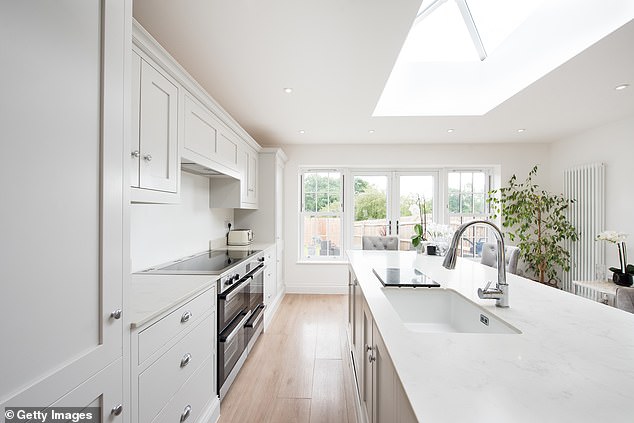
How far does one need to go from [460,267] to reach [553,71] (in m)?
1.78

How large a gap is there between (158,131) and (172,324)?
1.06 metres

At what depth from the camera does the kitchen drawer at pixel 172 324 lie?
1087 millimetres

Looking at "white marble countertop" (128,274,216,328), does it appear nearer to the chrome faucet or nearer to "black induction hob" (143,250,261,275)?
"black induction hob" (143,250,261,275)

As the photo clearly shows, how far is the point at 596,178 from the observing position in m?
3.48

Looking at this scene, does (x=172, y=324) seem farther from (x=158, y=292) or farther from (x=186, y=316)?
(x=158, y=292)

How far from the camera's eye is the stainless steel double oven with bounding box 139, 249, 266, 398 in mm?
1818

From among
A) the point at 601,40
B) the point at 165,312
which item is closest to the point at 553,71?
the point at 601,40

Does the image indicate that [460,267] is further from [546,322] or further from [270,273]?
[270,273]

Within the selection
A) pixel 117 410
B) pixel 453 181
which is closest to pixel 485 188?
pixel 453 181

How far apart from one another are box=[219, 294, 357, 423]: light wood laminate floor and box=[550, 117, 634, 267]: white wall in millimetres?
3551

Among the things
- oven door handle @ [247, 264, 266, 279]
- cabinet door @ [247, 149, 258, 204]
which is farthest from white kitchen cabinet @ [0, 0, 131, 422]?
cabinet door @ [247, 149, 258, 204]

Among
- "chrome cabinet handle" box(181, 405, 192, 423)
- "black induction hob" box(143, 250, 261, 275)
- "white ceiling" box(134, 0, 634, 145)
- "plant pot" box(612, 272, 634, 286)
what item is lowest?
"chrome cabinet handle" box(181, 405, 192, 423)

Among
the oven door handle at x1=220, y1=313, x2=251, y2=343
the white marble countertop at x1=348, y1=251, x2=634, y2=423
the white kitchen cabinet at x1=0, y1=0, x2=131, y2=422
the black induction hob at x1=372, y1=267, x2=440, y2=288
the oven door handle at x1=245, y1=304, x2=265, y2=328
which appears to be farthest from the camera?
the oven door handle at x1=245, y1=304, x2=265, y2=328

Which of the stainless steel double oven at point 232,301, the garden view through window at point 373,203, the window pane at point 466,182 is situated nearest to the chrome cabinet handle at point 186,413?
the stainless steel double oven at point 232,301
